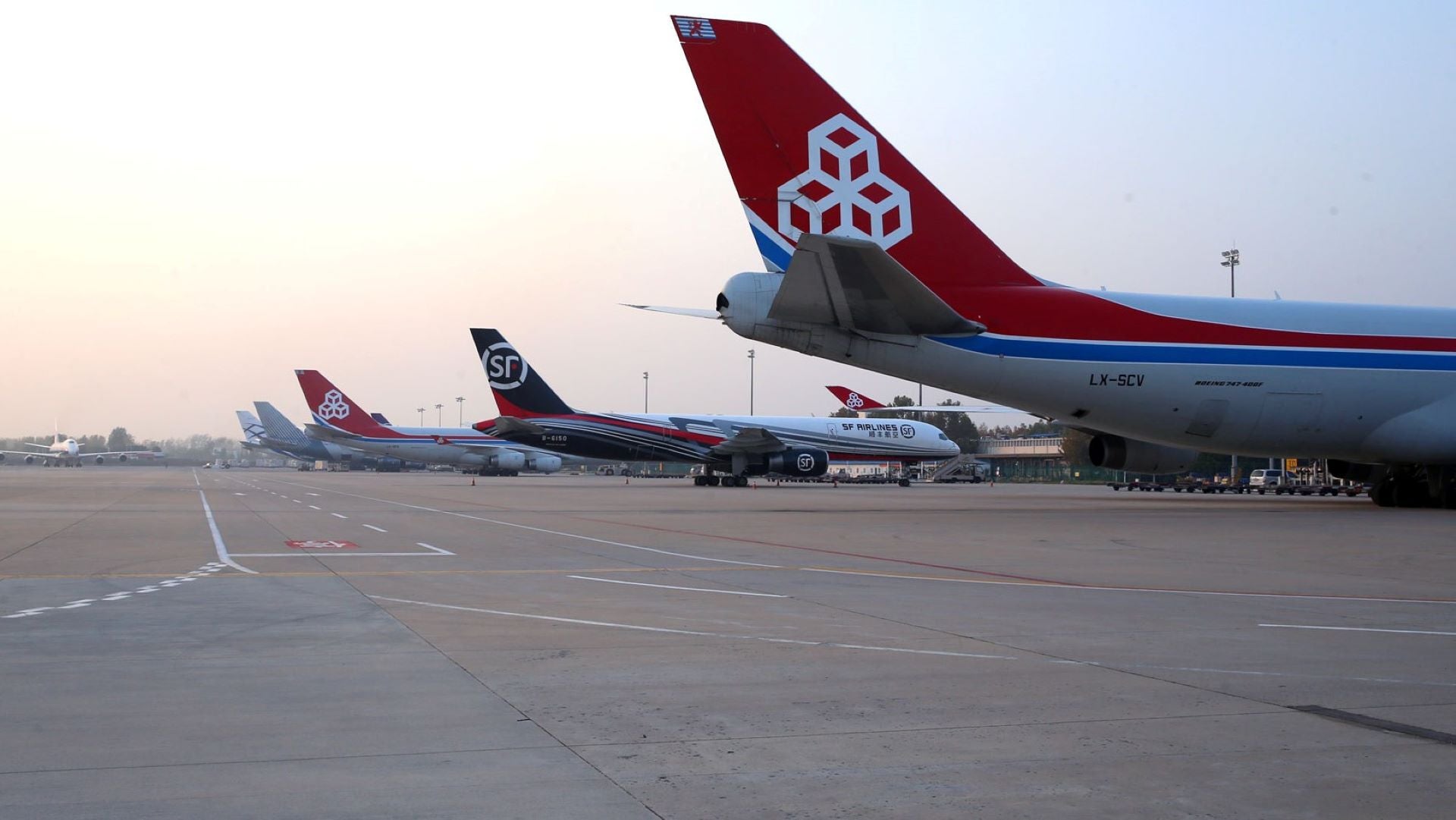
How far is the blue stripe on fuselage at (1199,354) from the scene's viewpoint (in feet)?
78.4

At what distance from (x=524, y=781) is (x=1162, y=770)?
2535mm

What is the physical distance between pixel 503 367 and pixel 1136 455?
3564 centimetres

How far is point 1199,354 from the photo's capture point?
25.0 meters

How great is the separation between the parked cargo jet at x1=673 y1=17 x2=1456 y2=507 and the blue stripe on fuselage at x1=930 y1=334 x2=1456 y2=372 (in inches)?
1.5

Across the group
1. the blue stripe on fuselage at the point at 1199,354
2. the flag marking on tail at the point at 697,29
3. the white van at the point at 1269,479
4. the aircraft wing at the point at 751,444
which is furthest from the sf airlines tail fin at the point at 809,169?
the white van at the point at 1269,479

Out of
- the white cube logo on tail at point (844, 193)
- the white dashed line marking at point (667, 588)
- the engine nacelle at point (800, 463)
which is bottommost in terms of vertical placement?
the white dashed line marking at point (667, 588)

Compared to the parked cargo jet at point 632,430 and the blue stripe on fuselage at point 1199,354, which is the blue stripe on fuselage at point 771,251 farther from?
the parked cargo jet at point 632,430

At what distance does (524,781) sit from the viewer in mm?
4480

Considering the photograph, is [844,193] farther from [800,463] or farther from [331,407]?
[331,407]

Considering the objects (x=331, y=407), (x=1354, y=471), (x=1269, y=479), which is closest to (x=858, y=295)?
(x=1354, y=471)

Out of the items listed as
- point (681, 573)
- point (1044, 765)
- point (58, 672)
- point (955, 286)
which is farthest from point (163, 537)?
point (1044, 765)

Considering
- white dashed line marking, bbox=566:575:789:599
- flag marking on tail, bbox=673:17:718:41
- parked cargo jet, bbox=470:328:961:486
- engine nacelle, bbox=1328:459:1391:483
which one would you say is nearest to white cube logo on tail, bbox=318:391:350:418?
parked cargo jet, bbox=470:328:961:486

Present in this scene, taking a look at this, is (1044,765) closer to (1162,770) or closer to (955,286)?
(1162,770)

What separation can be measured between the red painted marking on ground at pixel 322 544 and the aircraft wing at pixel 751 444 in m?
33.6
